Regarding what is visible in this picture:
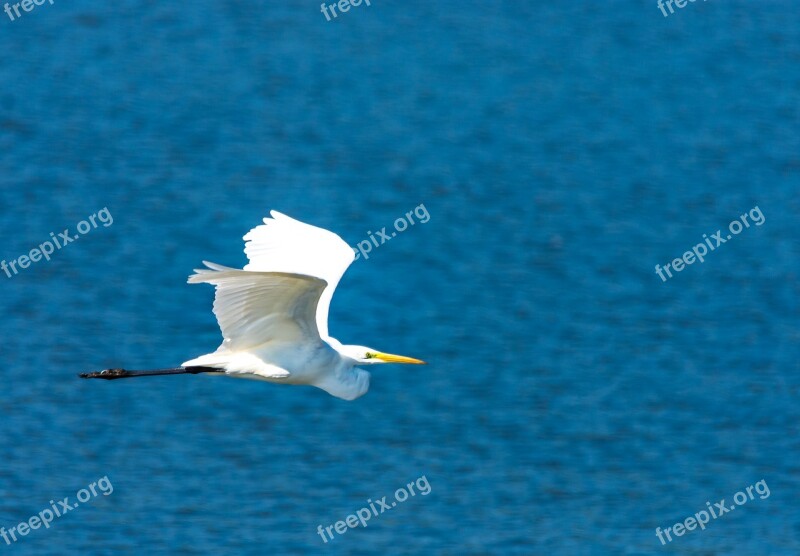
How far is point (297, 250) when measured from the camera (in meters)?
10.6

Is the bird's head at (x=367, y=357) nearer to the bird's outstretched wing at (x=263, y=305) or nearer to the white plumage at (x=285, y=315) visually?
the white plumage at (x=285, y=315)

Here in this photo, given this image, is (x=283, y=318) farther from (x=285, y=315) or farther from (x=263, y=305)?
(x=263, y=305)

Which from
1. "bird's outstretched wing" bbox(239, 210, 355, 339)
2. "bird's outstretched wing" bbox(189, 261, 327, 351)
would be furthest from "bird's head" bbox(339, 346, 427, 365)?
"bird's outstretched wing" bbox(189, 261, 327, 351)

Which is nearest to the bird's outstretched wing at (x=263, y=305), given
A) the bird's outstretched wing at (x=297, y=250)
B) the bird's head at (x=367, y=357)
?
the bird's head at (x=367, y=357)

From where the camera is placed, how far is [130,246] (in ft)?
44.0

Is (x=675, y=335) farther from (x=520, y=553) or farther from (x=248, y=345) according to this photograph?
→ (x=248, y=345)

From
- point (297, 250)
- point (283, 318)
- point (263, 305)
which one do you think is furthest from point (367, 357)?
point (263, 305)

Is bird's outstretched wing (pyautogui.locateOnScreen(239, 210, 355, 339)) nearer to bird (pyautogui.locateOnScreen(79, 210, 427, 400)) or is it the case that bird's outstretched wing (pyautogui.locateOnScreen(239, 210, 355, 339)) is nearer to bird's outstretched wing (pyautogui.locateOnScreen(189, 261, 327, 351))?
bird (pyautogui.locateOnScreen(79, 210, 427, 400))

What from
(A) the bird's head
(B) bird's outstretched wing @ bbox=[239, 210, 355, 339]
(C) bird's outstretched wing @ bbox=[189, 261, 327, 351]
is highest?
(B) bird's outstretched wing @ bbox=[239, 210, 355, 339]

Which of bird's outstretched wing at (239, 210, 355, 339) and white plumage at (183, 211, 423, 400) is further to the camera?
bird's outstretched wing at (239, 210, 355, 339)

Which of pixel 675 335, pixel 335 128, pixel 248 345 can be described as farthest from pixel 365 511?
pixel 335 128

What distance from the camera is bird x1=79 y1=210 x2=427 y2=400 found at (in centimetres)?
887

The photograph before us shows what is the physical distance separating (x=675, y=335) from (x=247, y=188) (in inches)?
150

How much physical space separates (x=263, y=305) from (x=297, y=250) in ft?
4.82
